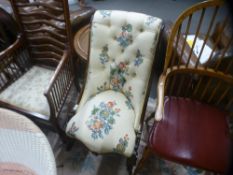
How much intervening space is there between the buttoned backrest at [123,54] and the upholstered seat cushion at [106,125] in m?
0.05

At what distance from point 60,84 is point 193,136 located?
880 mm

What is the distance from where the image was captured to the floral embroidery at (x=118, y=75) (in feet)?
3.90

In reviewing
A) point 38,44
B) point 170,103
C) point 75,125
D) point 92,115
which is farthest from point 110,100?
point 38,44

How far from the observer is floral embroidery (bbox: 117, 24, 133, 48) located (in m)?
1.09

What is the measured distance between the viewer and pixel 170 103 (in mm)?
1169

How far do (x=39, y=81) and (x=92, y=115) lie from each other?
0.53 meters

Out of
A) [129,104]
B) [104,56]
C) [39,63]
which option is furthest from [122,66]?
[39,63]

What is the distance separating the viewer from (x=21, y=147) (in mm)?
835

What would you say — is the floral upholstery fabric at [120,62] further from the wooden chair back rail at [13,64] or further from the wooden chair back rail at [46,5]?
the wooden chair back rail at [13,64]

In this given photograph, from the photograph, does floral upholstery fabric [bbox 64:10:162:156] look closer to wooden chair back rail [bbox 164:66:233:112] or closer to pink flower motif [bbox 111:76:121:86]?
pink flower motif [bbox 111:76:121:86]

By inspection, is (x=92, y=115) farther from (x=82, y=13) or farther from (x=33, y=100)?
(x=82, y=13)

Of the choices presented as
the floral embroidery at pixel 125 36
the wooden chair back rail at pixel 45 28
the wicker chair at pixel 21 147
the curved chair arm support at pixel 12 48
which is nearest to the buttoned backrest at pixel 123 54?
the floral embroidery at pixel 125 36

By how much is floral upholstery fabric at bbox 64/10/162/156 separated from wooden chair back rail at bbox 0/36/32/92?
1.89ft

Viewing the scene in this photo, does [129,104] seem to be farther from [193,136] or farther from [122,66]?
[193,136]
